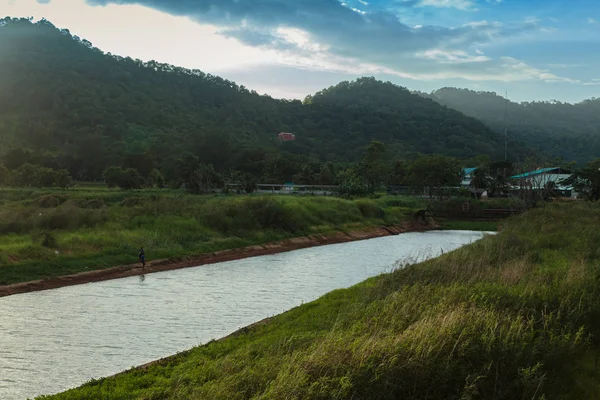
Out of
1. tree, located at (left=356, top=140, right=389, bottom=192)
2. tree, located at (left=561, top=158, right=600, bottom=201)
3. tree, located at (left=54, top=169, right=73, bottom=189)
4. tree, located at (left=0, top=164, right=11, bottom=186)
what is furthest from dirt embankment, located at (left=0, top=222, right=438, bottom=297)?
tree, located at (left=0, top=164, right=11, bottom=186)

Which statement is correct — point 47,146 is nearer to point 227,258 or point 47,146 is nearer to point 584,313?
point 227,258

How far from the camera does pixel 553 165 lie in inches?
3839

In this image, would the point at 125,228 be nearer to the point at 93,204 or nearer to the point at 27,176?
the point at 93,204

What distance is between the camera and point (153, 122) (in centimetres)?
12962

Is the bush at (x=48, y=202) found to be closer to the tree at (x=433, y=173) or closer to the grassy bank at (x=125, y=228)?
the grassy bank at (x=125, y=228)

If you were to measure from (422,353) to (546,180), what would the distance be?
279 feet

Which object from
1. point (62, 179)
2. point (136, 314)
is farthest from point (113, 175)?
point (136, 314)

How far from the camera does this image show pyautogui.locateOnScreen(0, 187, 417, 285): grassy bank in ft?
102

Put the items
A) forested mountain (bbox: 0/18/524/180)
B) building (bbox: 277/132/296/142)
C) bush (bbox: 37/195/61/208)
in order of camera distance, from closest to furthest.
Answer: bush (bbox: 37/195/61/208) → forested mountain (bbox: 0/18/524/180) → building (bbox: 277/132/296/142)

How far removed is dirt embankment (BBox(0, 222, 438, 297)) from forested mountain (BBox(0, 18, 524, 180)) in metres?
34.6

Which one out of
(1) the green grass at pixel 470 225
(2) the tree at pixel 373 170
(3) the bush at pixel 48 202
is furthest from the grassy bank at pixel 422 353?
(2) the tree at pixel 373 170

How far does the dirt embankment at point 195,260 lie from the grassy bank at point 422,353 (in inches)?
589

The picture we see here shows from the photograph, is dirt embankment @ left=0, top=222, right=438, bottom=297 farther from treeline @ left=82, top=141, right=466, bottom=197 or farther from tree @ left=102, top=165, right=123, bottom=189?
tree @ left=102, top=165, right=123, bottom=189

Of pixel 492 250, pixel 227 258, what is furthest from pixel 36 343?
pixel 227 258
